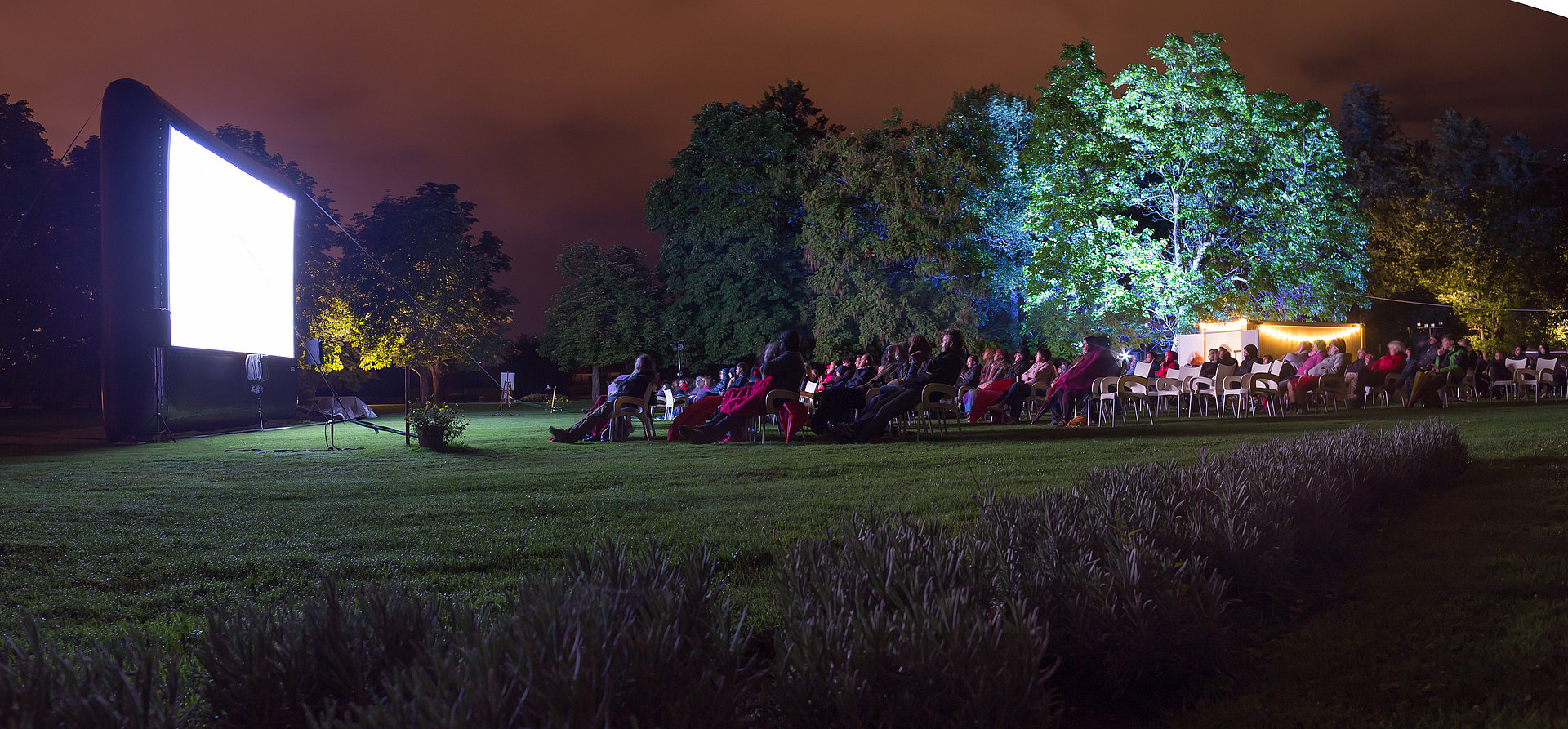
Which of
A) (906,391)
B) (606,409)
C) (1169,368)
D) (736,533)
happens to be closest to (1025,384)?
(1169,368)

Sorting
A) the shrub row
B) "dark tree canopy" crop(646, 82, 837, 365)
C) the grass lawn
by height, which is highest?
"dark tree canopy" crop(646, 82, 837, 365)

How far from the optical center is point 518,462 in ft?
29.3

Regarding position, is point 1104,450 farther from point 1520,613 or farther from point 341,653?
point 341,653

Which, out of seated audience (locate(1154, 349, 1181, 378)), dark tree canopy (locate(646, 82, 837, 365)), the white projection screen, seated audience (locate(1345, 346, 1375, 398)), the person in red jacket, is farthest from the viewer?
dark tree canopy (locate(646, 82, 837, 365))

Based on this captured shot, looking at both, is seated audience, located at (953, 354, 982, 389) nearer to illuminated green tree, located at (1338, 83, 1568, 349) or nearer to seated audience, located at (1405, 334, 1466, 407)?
seated audience, located at (1405, 334, 1466, 407)

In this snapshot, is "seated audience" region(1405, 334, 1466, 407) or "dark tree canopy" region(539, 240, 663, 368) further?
"dark tree canopy" region(539, 240, 663, 368)

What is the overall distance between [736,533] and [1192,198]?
69.7 feet

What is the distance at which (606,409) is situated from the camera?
11914 mm

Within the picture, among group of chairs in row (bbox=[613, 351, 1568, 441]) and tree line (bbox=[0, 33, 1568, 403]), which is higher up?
tree line (bbox=[0, 33, 1568, 403])

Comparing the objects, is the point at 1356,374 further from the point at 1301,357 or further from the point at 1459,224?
the point at 1459,224

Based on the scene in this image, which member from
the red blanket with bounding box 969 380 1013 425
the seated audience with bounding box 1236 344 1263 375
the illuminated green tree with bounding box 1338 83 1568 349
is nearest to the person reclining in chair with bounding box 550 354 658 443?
the red blanket with bounding box 969 380 1013 425

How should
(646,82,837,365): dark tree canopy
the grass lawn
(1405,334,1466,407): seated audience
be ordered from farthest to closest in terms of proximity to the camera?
1. (646,82,837,365): dark tree canopy
2. (1405,334,1466,407): seated audience
3. the grass lawn

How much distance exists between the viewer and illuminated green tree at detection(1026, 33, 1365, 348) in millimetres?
21500

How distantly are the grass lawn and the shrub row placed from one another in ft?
1.14
